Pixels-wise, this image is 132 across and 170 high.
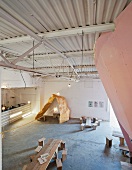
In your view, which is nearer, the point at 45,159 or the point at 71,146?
the point at 45,159

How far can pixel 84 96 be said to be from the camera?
453 inches

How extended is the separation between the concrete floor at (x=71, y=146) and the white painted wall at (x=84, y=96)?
1.72 m

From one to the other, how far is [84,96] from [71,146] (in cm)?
559

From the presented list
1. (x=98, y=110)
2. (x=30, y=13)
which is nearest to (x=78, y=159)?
(x=30, y=13)

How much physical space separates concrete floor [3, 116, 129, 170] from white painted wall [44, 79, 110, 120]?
1.72 metres

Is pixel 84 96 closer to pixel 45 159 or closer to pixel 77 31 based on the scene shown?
pixel 45 159

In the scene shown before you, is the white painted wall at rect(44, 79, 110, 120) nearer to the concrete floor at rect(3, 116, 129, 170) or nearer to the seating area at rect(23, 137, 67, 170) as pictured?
the concrete floor at rect(3, 116, 129, 170)

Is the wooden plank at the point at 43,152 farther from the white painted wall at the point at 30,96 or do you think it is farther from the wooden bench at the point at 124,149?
the white painted wall at the point at 30,96

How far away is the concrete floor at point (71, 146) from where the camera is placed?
5.08 metres

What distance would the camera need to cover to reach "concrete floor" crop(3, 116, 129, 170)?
16.7 ft

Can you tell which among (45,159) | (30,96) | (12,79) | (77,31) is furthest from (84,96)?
(77,31)

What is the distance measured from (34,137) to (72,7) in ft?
23.7

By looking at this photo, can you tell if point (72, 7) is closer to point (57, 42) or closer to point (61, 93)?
point (57, 42)

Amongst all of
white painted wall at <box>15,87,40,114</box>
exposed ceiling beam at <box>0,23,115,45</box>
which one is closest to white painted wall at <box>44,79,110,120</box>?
white painted wall at <box>15,87,40,114</box>
